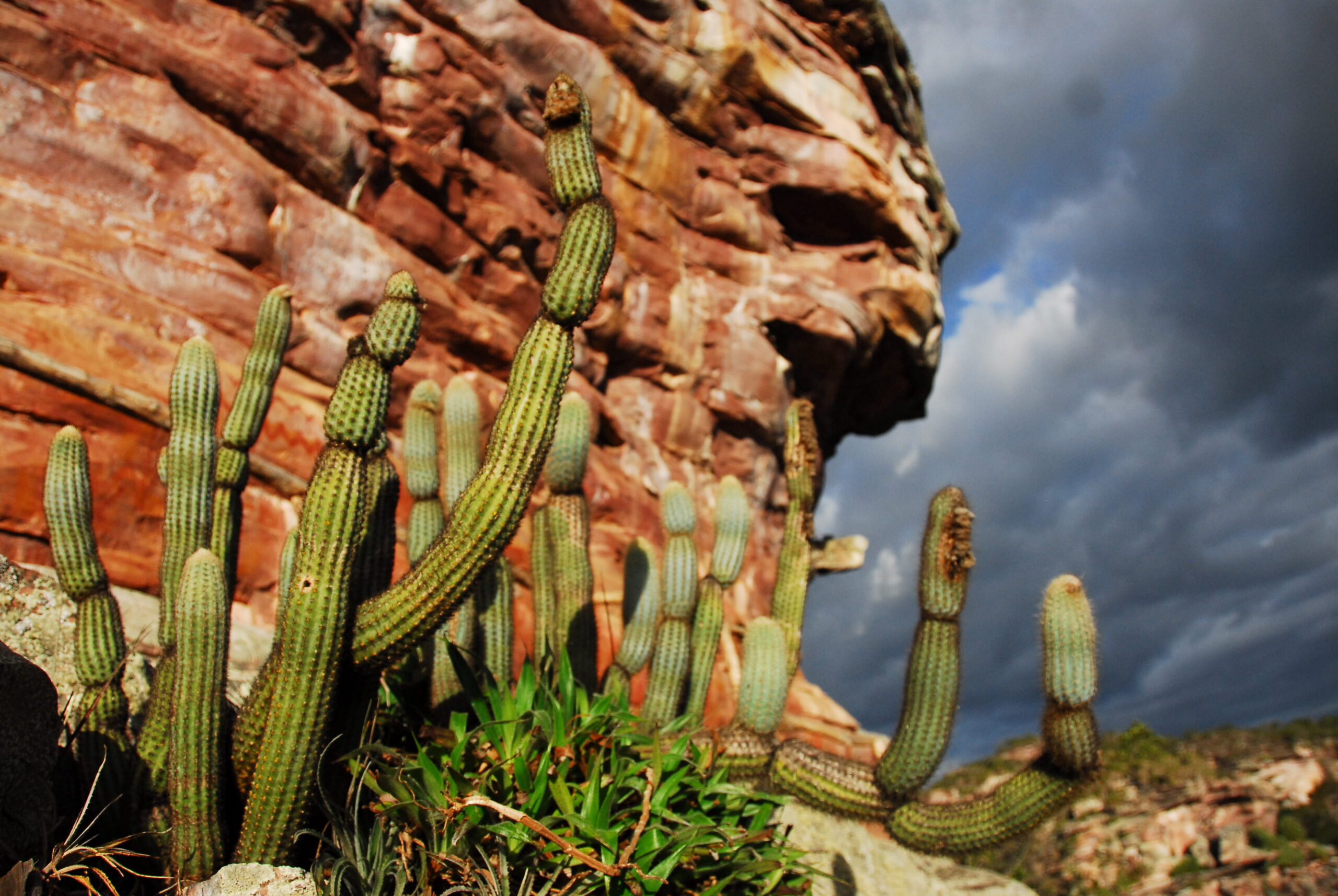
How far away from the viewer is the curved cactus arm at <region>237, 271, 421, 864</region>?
401 centimetres

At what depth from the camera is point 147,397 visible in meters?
9.27

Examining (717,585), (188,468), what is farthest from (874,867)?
(188,468)

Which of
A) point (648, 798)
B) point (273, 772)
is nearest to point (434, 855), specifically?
point (273, 772)

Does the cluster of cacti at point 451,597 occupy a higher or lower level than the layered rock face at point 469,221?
lower

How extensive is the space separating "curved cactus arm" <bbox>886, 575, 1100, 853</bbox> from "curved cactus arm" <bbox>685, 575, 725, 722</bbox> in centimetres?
213

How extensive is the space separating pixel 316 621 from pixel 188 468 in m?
2.18

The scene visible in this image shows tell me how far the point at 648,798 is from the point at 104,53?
1061 cm

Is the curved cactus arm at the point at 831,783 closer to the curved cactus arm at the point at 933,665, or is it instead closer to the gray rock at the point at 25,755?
the curved cactus arm at the point at 933,665

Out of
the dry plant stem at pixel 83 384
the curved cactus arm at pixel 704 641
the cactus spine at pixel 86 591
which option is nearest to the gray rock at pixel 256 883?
the cactus spine at pixel 86 591

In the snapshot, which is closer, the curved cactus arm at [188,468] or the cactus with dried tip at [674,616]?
the curved cactus arm at [188,468]

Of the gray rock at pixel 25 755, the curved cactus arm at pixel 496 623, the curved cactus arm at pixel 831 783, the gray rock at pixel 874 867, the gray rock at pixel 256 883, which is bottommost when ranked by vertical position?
the gray rock at pixel 256 883

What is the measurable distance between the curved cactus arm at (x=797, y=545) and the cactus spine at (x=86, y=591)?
5026 mm

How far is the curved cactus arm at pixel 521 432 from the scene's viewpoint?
4180mm

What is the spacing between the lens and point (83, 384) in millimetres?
8812
